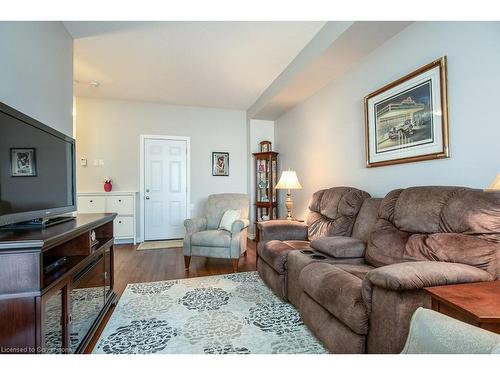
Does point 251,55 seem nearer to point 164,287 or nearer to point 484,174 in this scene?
point 484,174

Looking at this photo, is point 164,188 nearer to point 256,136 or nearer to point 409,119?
point 256,136

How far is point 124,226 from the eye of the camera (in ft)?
14.0

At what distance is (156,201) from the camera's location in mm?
4648

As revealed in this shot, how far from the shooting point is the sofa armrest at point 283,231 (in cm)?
261

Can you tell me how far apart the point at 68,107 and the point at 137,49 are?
0.96m

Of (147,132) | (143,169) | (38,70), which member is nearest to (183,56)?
(38,70)

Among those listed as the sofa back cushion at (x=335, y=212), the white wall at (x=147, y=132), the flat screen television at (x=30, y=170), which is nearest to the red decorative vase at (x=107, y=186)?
the white wall at (x=147, y=132)

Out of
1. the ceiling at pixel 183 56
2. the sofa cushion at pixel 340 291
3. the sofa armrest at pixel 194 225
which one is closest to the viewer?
the sofa cushion at pixel 340 291

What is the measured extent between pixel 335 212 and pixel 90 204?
12.4 ft

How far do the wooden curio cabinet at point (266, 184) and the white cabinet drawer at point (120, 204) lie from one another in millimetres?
2174

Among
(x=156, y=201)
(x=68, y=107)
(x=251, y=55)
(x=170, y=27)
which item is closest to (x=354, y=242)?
(x=251, y=55)

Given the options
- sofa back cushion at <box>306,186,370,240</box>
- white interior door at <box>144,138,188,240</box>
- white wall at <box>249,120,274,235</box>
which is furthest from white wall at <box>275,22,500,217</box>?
white interior door at <box>144,138,188,240</box>

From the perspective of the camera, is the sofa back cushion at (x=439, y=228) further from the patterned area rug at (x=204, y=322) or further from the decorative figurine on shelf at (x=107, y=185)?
the decorative figurine on shelf at (x=107, y=185)

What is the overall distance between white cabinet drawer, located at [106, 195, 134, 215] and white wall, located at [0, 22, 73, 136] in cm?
192
